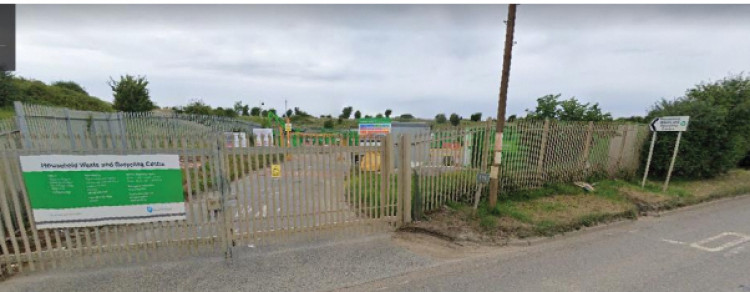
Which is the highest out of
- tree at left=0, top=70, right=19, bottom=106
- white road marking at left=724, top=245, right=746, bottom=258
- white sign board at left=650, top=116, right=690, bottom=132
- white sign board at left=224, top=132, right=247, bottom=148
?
tree at left=0, top=70, right=19, bottom=106

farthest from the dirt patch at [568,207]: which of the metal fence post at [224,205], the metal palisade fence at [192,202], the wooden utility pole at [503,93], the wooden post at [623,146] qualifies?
the metal fence post at [224,205]

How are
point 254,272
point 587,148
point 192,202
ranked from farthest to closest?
1. point 587,148
2. point 192,202
3. point 254,272

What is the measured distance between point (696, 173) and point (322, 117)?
232ft

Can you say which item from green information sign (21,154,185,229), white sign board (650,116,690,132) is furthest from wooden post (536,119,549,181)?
green information sign (21,154,185,229)

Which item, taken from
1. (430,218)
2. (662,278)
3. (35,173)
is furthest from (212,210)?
(662,278)

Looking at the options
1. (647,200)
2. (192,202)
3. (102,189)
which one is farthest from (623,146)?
(102,189)

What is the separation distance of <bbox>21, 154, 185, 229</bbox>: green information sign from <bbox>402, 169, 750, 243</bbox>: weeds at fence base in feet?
12.6

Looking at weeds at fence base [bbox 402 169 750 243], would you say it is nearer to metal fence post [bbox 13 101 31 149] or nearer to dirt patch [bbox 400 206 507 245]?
dirt patch [bbox 400 206 507 245]

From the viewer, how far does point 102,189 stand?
11.9 ft

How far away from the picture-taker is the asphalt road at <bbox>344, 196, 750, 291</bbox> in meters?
3.47

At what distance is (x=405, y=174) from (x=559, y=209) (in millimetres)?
3667

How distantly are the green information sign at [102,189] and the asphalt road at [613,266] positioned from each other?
282 cm

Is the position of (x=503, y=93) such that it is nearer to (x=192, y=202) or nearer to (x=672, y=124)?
(x=192, y=202)

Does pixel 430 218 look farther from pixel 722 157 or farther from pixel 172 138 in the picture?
pixel 722 157
